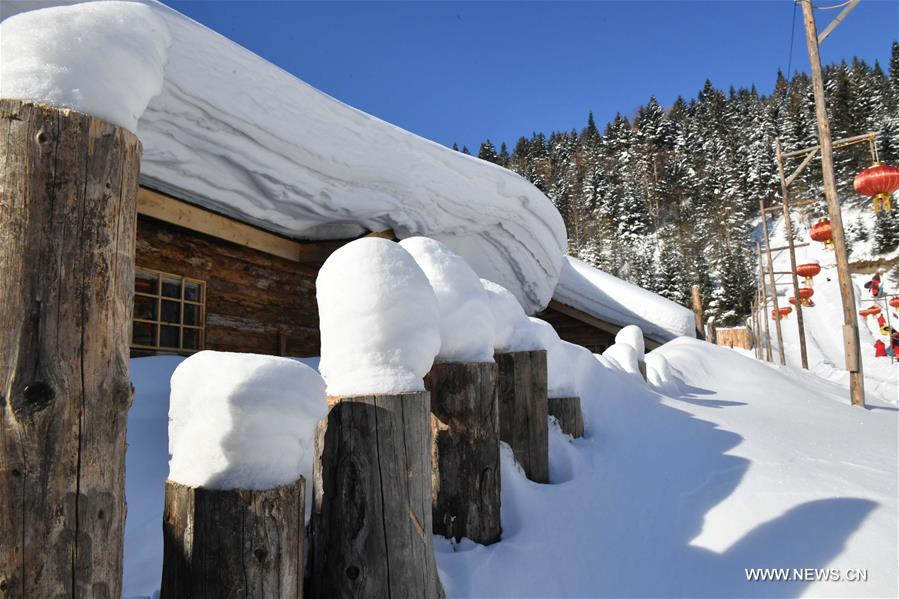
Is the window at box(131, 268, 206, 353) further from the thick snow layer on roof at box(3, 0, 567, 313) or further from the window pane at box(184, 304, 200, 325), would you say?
the thick snow layer on roof at box(3, 0, 567, 313)

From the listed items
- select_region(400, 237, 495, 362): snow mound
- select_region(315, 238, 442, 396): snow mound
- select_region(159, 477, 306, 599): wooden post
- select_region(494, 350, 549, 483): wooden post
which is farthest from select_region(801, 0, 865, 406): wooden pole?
select_region(159, 477, 306, 599): wooden post

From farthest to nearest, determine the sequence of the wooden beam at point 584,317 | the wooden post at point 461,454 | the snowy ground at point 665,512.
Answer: the wooden beam at point 584,317 < the wooden post at point 461,454 < the snowy ground at point 665,512

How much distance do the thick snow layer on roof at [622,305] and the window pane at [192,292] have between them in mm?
6039

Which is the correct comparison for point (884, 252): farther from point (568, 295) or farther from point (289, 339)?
point (289, 339)

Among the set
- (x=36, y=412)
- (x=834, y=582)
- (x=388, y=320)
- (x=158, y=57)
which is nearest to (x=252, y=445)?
(x=36, y=412)

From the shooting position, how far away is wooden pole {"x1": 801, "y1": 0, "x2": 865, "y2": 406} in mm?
6884

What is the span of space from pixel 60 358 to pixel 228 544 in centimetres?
52

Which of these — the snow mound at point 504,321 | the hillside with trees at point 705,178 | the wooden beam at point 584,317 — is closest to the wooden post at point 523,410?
the snow mound at point 504,321

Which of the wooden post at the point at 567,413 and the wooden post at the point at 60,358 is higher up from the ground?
the wooden post at the point at 60,358

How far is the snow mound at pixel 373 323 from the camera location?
66.5 inches

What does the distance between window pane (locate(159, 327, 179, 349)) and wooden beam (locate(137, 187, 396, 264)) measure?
2.88 ft

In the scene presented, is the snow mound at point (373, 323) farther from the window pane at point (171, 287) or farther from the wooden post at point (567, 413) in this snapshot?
the window pane at point (171, 287)

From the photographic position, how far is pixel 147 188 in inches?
159

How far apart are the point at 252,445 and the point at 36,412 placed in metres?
0.41
